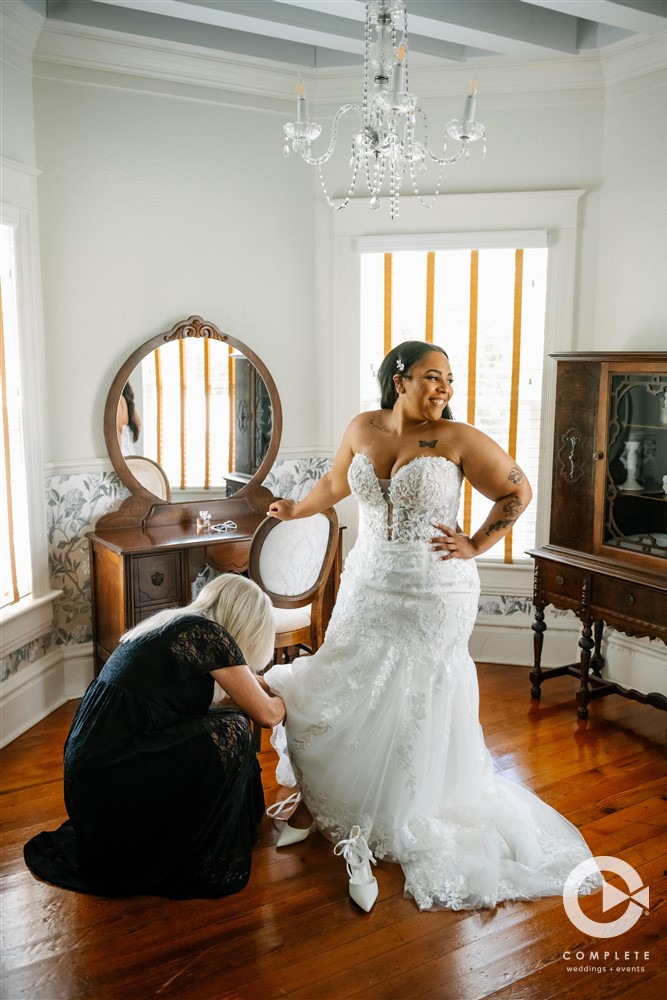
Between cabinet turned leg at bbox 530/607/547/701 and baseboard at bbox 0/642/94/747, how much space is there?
2.15 metres

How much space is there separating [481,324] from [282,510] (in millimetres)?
1762

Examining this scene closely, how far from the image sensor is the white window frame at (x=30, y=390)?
3717mm

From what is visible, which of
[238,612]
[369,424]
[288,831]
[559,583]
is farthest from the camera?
[559,583]

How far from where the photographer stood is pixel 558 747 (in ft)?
11.9

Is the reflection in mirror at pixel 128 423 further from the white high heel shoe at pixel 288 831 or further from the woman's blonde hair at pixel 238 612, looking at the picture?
the white high heel shoe at pixel 288 831

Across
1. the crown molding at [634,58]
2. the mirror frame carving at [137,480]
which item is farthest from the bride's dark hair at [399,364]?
the crown molding at [634,58]

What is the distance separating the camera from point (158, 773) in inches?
99.3

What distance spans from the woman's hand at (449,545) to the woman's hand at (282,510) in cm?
76

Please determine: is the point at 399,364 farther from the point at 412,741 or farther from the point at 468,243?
the point at 468,243

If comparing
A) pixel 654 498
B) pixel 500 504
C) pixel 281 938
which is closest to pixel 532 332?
pixel 654 498

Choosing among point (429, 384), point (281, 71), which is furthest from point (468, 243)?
point (429, 384)

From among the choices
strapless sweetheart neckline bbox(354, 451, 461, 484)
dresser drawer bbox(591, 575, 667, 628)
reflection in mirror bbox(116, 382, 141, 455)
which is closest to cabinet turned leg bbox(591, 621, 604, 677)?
dresser drawer bbox(591, 575, 667, 628)

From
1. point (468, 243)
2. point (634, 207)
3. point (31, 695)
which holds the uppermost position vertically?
point (634, 207)

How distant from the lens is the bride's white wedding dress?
2693 millimetres
